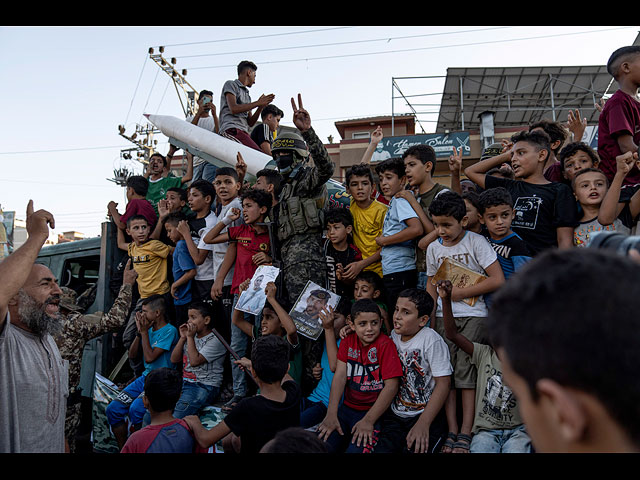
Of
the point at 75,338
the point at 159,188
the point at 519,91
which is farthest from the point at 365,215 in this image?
the point at 519,91

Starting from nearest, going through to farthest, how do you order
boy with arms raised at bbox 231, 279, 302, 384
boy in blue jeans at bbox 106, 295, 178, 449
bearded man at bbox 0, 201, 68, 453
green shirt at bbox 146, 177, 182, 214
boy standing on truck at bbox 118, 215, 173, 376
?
bearded man at bbox 0, 201, 68, 453, boy with arms raised at bbox 231, 279, 302, 384, boy in blue jeans at bbox 106, 295, 178, 449, boy standing on truck at bbox 118, 215, 173, 376, green shirt at bbox 146, 177, 182, 214

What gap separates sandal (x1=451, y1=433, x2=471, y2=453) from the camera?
285cm

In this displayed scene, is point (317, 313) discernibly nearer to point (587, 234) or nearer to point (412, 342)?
point (412, 342)

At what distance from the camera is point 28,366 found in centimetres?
227

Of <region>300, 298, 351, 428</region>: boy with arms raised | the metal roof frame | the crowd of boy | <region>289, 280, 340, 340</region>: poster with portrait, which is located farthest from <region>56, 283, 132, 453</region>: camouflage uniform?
the metal roof frame

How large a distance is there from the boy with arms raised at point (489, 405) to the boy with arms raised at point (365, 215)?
111cm

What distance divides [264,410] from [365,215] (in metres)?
2.11

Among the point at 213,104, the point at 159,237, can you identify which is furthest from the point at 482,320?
the point at 213,104

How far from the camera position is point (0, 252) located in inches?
240

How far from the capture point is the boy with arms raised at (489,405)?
2744mm

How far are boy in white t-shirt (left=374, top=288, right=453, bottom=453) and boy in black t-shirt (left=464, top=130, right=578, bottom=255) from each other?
0.98m

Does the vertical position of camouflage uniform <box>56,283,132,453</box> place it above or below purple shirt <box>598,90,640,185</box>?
below

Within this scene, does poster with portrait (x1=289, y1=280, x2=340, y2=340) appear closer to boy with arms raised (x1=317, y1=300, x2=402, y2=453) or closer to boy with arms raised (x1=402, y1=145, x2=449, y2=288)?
boy with arms raised (x1=317, y1=300, x2=402, y2=453)

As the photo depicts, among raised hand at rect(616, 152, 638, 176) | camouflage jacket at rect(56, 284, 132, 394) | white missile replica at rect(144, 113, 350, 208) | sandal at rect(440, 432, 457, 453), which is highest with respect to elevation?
white missile replica at rect(144, 113, 350, 208)
